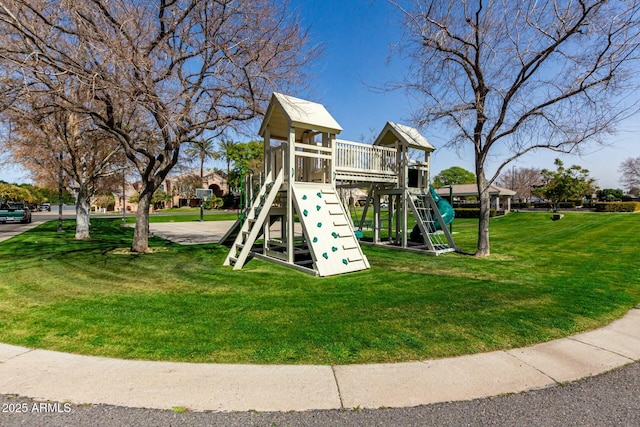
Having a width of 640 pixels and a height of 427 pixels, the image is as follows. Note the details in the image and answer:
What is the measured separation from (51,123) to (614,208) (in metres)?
45.0

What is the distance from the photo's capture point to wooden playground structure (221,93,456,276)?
8.04 m

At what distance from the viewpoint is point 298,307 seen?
511 cm

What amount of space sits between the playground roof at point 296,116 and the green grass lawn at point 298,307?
3.86 m

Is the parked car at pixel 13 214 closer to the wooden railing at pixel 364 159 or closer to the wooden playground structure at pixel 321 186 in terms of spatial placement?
the wooden playground structure at pixel 321 186

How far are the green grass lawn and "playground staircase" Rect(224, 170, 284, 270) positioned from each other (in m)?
0.42

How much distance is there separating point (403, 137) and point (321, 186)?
166 inches

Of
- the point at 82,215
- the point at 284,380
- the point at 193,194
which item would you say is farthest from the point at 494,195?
the point at 193,194

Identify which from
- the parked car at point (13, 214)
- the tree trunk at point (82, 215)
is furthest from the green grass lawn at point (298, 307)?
the parked car at point (13, 214)

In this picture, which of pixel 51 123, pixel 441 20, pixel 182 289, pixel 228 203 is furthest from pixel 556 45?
pixel 228 203

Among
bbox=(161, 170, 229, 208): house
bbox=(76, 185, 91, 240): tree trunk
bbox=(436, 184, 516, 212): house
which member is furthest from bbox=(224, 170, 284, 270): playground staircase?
bbox=(161, 170, 229, 208): house

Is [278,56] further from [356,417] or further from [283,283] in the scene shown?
[356,417]

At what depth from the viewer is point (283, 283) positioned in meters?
6.70

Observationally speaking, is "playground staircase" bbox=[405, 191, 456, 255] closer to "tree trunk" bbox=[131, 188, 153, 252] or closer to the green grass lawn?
the green grass lawn

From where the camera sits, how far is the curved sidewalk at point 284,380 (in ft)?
8.80
